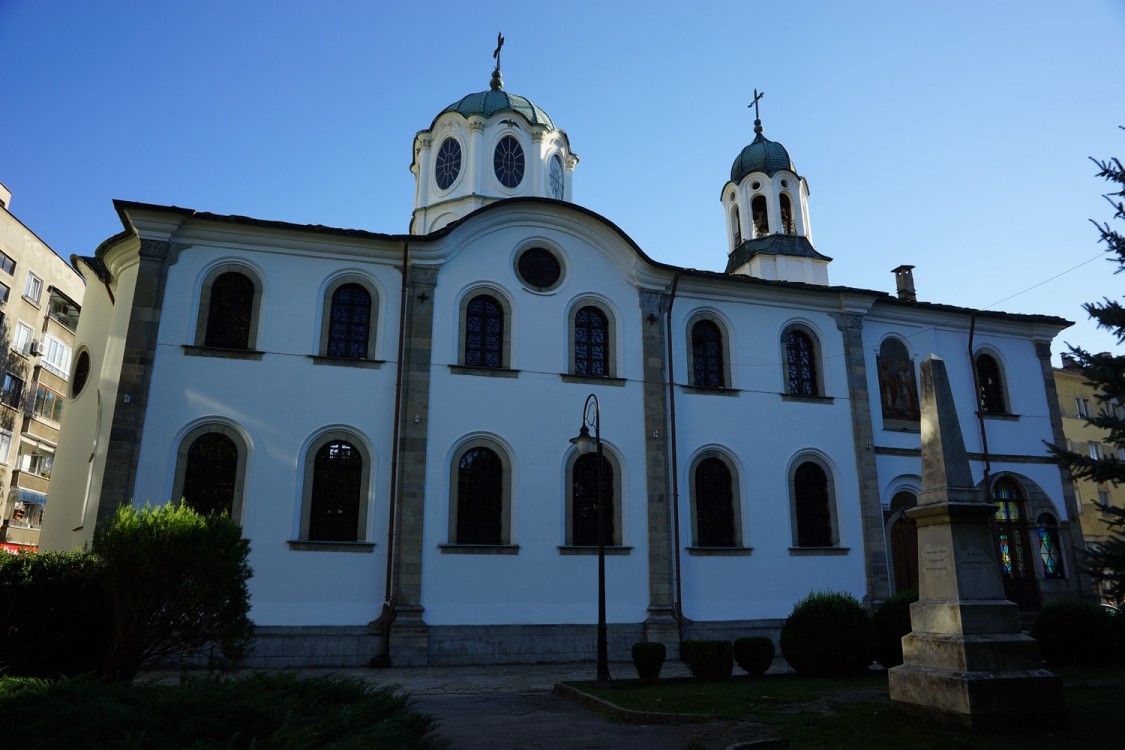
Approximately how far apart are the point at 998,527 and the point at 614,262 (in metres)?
12.6

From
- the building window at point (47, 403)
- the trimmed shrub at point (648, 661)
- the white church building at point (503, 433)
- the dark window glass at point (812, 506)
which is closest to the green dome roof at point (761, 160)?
the white church building at point (503, 433)

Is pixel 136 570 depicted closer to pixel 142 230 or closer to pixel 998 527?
pixel 142 230

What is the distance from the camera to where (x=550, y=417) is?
17.4 m

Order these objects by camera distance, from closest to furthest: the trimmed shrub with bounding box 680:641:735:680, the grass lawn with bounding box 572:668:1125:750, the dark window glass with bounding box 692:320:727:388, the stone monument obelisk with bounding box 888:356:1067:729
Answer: the grass lawn with bounding box 572:668:1125:750, the stone monument obelisk with bounding box 888:356:1067:729, the trimmed shrub with bounding box 680:641:735:680, the dark window glass with bounding box 692:320:727:388

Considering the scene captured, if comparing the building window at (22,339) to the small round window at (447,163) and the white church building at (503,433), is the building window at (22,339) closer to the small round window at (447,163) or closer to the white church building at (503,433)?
the white church building at (503,433)

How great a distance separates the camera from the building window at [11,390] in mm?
28656

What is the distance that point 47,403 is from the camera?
31.6 m

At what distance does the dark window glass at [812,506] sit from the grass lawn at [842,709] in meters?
5.71

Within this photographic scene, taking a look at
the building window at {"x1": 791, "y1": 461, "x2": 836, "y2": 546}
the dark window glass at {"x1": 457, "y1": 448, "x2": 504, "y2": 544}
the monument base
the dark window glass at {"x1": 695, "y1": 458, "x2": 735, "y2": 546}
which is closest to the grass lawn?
the monument base

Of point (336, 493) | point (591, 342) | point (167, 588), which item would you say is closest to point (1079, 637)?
point (591, 342)

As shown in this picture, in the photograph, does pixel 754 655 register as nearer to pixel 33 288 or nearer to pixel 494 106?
pixel 494 106

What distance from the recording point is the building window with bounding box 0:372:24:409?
2866cm

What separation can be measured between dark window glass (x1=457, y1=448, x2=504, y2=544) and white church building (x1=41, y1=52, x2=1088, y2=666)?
48 millimetres

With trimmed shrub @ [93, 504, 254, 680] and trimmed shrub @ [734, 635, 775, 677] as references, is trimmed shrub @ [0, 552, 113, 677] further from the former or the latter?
trimmed shrub @ [734, 635, 775, 677]
